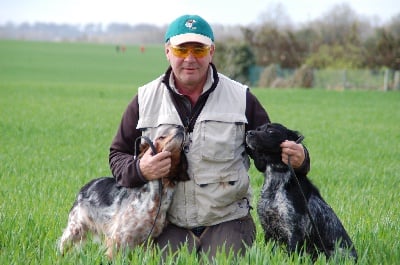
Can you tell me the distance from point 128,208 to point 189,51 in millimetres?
1212

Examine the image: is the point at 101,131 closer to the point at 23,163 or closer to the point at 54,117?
the point at 54,117

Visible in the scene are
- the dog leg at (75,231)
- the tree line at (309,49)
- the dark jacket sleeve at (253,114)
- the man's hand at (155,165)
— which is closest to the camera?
the man's hand at (155,165)

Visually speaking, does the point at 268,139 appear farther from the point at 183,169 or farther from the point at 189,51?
the point at 189,51

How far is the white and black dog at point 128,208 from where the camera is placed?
4578 millimetres

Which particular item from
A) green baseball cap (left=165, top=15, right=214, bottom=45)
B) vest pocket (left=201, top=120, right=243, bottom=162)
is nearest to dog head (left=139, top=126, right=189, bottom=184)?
vest pocket (left=201, top=120, right=243, bottom=162)

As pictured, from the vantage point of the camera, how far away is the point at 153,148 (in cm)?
459

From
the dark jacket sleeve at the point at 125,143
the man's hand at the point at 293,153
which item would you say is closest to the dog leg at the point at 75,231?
the dark jacket sleeve at the point at 125,143

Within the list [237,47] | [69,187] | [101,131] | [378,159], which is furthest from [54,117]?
[237,47]

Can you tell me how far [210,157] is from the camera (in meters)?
4.82

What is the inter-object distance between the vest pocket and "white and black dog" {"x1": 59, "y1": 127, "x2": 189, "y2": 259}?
0.19 meters

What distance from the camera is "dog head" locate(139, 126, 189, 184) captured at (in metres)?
4.56

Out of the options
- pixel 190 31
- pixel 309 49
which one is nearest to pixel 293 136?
pixel 190 31

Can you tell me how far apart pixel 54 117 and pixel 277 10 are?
57.8 m

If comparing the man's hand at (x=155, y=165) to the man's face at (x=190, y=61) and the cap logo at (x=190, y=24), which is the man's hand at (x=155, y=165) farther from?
the cap logo at (x=190, y=24)
